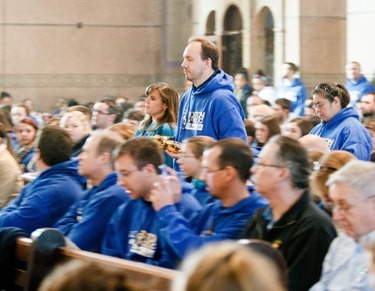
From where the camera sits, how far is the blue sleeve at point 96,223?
19.2ft

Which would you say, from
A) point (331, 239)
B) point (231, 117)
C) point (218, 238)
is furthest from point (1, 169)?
point (331, 239)

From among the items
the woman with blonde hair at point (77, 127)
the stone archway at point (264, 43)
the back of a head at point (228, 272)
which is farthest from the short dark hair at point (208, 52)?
the stone archway at point (264, 43)

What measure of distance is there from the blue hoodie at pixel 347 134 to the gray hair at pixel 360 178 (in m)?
3.87

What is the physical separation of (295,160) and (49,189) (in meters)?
2.37

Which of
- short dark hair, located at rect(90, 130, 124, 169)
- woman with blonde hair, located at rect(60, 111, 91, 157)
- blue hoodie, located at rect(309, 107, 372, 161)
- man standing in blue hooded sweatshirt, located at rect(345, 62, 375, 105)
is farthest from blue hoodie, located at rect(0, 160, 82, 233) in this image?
man standing in blue hooded sweatshirt, located at rect(345, 62, 375, 105)

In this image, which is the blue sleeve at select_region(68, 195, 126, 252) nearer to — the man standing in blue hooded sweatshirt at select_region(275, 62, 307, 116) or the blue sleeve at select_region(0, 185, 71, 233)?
the blue sleeve at select_region(0, 185, 71, 233)

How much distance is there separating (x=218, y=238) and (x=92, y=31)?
57.7 ft

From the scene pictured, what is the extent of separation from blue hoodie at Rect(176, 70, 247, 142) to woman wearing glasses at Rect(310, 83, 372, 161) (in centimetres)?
137

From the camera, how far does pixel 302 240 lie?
4480 mm

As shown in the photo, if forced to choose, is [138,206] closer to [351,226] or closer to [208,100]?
[351,226]

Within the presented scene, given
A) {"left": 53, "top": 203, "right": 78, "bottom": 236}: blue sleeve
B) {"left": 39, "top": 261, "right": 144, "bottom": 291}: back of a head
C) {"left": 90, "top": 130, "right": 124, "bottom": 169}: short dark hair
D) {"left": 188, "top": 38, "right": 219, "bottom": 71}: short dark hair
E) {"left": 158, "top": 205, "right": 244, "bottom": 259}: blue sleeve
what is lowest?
{"left": 53, "top": 203, "right": 78, "bottom": 236}: blue sleeve

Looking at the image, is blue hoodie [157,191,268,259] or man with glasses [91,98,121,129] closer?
blue hoodie [157,191,268,259]

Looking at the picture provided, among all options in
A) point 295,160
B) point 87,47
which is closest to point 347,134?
point 295,160

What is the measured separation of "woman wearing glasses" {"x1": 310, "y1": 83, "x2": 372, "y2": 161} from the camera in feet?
27.2
